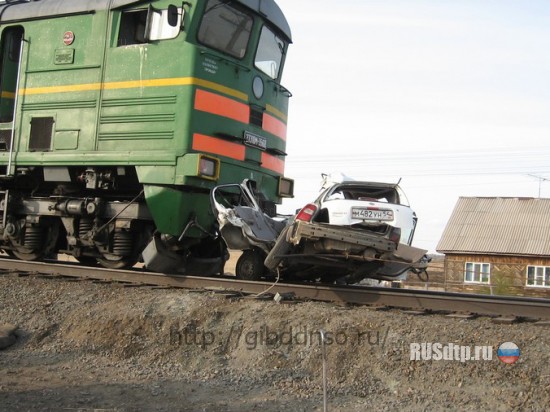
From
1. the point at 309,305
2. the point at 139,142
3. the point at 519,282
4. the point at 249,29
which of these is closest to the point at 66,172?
the point at 139,142

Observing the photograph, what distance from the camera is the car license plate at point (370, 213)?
7.25 m

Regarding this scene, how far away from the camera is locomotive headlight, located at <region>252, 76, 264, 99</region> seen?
9234 millimetres

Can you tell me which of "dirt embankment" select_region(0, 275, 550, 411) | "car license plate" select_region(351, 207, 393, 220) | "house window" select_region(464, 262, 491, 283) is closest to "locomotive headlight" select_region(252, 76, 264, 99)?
"car license plate" select_region(351, 207, 393, 220)

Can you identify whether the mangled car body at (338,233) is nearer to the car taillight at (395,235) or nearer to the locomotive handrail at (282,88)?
the car taillight at (395,235)

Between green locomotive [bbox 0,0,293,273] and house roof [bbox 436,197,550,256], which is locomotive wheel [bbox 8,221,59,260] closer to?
green locomotive [bbox 0,0,293,273]

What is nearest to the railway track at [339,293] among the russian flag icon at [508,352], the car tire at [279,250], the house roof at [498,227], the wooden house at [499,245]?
the car tire at [279,250]

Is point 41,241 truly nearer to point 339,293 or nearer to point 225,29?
point 225,29

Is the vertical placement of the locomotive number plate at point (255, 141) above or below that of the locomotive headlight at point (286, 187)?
above

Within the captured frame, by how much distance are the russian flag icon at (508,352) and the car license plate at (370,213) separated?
2398 mm

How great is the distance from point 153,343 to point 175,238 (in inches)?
97.7

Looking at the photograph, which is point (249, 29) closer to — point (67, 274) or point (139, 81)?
point (139, 81)

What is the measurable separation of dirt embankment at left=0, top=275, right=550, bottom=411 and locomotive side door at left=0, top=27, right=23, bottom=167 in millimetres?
3688

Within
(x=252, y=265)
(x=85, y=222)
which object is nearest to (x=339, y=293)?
(x=252, y=265)

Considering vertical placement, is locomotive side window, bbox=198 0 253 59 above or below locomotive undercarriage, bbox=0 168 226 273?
above
